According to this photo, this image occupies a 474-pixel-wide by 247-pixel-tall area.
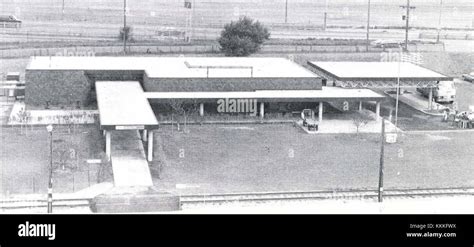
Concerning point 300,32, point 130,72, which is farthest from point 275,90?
point 300,32

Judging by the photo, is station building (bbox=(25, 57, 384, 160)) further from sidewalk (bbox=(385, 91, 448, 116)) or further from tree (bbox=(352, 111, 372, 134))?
sidewalk (bbox=(385, 91, 448, 116))

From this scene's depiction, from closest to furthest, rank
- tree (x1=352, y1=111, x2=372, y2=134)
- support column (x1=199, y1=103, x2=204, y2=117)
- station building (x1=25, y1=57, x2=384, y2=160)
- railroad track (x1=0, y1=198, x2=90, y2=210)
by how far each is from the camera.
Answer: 1. railroad track (x1=0, y1=198, x2=90, y2=210)
2. tree (x1=352, y1=111, x2=372, y2=134)
3. station building (x1=25, y1=57, x2=384, y2=160)
4. support column (x1=199, y1=103, x2=204, y2=117)

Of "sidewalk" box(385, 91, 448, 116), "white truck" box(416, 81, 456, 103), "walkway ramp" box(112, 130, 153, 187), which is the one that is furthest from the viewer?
"white truck" box(416, 81, 456, 103)

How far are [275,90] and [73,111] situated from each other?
585 inches

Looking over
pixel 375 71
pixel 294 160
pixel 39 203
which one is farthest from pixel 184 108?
pixel 39 203

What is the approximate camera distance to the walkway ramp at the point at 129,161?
39.9 m

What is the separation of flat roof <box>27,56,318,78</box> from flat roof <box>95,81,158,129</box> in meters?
2.45

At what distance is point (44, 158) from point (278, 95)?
64.2 feet

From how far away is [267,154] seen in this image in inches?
1843

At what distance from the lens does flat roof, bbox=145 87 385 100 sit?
184ft

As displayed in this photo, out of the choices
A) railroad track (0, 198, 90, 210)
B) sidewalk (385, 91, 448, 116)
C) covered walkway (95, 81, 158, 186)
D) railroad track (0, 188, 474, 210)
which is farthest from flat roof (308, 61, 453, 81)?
railroad track (0, 198, 90, 210)

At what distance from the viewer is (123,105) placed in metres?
50.4

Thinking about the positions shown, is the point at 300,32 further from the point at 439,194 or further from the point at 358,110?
the point at 439,194

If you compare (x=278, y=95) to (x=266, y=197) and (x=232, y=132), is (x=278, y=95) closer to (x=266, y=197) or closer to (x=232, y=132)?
(x=232, y=132)
